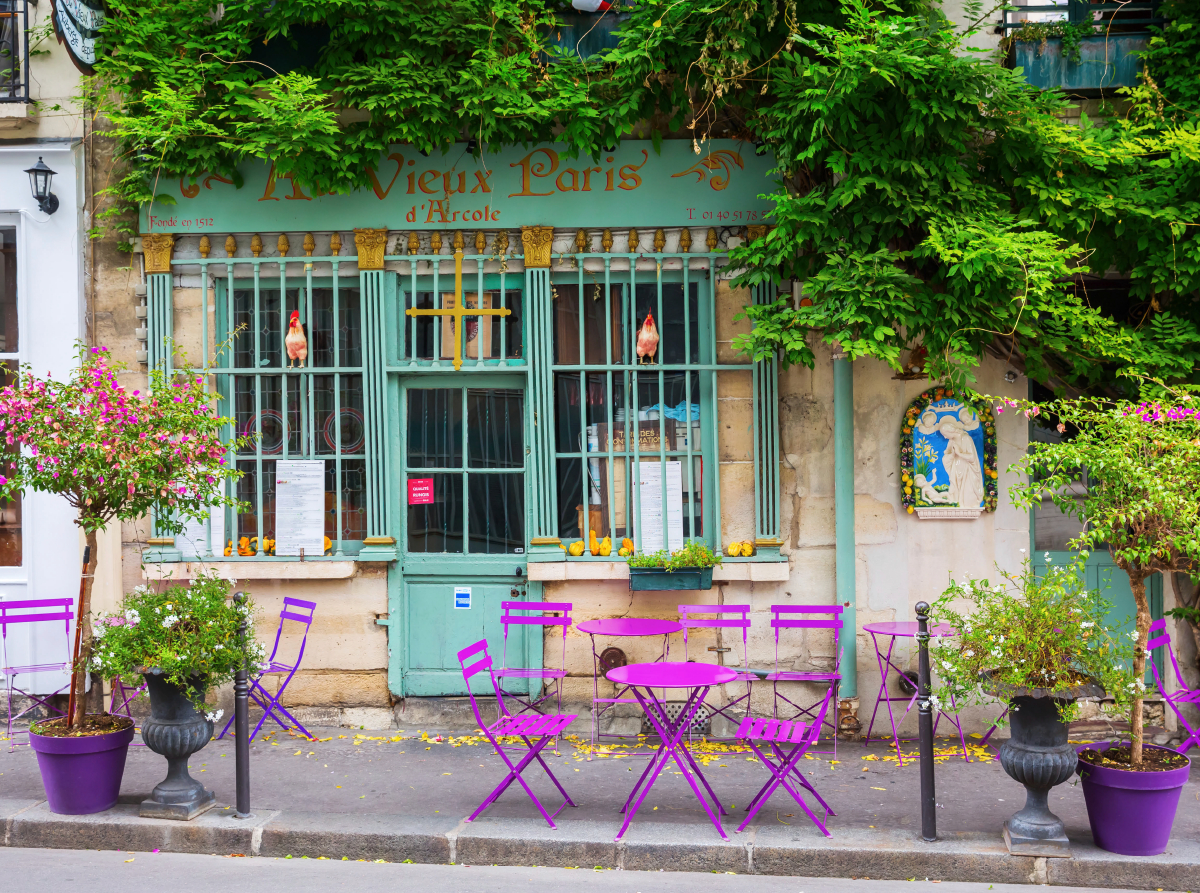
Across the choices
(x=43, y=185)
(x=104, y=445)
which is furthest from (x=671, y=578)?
(x=43, y=185)

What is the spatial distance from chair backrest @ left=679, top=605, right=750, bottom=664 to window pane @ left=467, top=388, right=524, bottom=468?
5.51ft

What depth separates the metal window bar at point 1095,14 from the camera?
23.6 ft

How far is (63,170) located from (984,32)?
694cm

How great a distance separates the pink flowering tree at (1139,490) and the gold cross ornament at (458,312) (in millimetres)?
4064

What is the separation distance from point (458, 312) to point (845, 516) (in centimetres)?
323

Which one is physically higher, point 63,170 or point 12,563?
point 63,170

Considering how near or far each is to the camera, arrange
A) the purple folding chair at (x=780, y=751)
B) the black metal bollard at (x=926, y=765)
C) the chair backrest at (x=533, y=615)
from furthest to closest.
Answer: the chair backrest at (x=533, y=615), the purple folding chair at (x=780, y=751), the black metal bollard at (x=926, y=765)

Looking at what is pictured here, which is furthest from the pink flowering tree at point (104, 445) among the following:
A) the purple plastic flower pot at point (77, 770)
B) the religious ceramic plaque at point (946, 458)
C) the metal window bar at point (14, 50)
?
the religious ceramic plaque at point (946, 458)

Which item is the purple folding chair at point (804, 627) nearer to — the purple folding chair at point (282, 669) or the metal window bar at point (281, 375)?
the metal window bar at point (281, 375)

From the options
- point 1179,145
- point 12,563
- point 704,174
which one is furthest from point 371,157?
point 1179,145

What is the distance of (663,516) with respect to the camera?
7.52 m

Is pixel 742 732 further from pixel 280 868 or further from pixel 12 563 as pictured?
pixel 12 563

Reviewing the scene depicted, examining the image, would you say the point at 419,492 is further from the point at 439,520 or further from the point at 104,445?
the point at 104,445

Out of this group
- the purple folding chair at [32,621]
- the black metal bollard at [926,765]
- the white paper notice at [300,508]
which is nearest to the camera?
the black metal bollard at [926,765]
